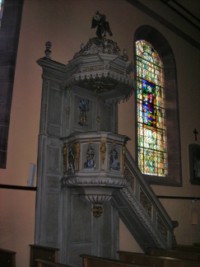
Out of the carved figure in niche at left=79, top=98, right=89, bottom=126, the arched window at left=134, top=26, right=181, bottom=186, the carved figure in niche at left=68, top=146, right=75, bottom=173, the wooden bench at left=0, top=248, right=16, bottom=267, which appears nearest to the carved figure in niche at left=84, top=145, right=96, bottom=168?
the carved figure in niche at left=68, top=146, right=75, bottom=173

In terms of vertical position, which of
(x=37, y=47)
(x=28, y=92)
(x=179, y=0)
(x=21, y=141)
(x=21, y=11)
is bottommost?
(x=21, y=141)

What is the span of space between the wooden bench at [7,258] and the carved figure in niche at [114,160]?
2.18 metres

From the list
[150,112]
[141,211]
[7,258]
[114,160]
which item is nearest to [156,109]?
[150,112]

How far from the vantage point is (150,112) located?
9.77 meters

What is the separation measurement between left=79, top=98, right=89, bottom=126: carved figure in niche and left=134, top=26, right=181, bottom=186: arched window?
83.3 inches

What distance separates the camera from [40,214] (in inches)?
237

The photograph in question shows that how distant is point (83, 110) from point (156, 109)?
356 centimetres

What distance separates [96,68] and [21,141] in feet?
6.23

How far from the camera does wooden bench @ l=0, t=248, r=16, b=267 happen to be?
193 inches

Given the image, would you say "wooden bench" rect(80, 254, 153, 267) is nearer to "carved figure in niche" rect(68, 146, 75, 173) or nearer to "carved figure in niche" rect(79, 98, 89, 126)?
"carved figure in niche" rect(68, 146, 75, 173)

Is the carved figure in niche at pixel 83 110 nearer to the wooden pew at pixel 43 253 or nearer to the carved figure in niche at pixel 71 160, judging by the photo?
the carved figure in niche at pixel 71 160

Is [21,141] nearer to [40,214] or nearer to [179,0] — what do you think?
[40,214]

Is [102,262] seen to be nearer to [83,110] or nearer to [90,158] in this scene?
[90,158]

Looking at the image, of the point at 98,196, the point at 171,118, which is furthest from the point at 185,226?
the point at 98,196
